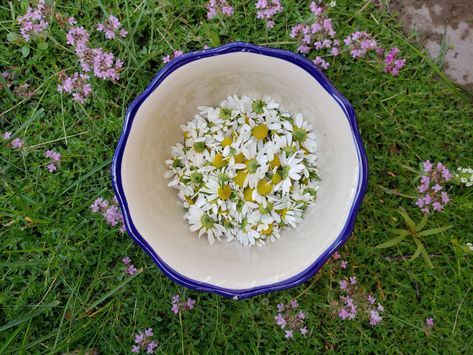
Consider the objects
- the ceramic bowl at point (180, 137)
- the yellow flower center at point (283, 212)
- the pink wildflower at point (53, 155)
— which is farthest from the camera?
the pink wildflower at point (53, 155)

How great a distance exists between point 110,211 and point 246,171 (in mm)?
319

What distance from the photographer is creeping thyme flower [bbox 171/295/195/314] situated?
1088mm

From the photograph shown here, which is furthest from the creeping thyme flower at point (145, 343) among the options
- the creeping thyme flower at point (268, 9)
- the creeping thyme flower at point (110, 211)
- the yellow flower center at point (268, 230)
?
the creeping thyme flower at point (268, 9)

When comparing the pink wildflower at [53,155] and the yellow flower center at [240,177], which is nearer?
the yellow flower center at [240,177]

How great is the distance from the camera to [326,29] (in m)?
1.06

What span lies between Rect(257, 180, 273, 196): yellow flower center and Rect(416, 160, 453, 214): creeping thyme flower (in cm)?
36

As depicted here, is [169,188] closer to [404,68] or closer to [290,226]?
[290,226]

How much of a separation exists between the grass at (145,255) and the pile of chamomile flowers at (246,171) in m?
0.17

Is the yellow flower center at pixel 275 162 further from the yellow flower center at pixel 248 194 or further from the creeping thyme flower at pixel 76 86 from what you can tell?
the creeping thyme flower at pixel 76 86

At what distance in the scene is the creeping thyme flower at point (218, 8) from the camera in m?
1.05

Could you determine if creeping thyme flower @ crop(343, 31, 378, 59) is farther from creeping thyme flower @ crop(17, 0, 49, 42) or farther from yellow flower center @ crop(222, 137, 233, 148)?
creeping thyme flower @ crop(17, 0, 49, 42)

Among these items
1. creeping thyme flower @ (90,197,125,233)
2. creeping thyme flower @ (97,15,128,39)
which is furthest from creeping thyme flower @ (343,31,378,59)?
creeping thyme flower @ (90,197,125,233)

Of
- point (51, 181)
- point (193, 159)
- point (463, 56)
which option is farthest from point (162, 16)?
point (463, 56)

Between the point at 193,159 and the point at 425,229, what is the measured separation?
21.3 inches
